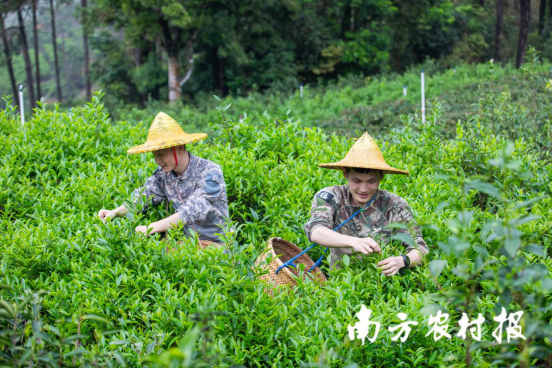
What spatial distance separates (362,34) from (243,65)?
6.67 meters

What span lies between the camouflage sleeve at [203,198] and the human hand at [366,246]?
1.26m

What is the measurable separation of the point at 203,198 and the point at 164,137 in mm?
632

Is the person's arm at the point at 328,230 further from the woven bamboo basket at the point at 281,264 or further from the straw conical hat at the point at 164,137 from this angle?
the straw conical hat at the point at 164,137

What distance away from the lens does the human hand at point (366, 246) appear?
3.59 metres

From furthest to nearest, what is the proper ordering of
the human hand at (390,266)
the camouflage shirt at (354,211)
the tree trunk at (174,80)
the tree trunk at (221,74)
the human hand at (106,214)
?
the tree trunk at (221,74), the tree trunk at (174,80), the human hand at (106,214), the camouflage shirt at (354,211), the human hand at (390,266)

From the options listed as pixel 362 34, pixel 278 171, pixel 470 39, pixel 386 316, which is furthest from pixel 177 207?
pixel 470 39

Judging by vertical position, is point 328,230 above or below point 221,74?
above

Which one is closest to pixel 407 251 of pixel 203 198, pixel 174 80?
pixel 203 198

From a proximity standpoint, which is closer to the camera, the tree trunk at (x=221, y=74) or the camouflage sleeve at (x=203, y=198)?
the camouflage sleeve at (x=203, y=198)

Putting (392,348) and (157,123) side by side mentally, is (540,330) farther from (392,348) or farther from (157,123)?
(157,123)

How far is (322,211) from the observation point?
4.04 meters

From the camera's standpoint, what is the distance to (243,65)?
27500 mm

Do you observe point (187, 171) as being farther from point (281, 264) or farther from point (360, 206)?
point (360, 206)
